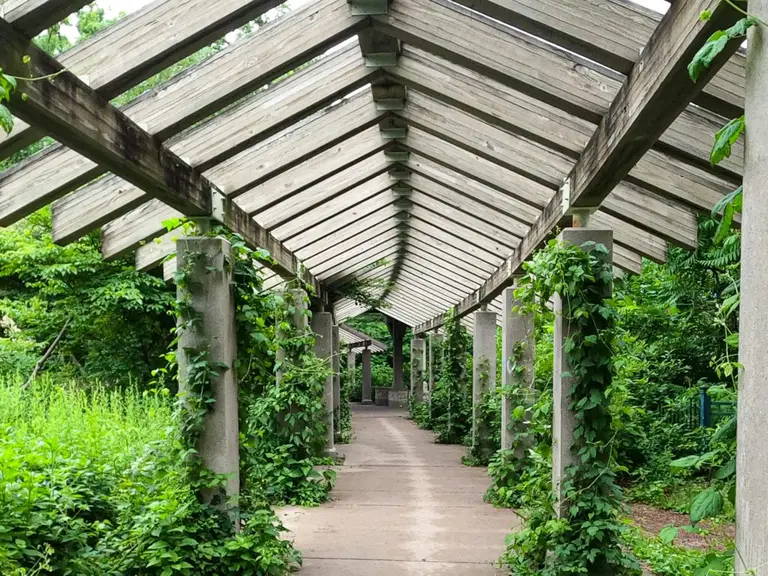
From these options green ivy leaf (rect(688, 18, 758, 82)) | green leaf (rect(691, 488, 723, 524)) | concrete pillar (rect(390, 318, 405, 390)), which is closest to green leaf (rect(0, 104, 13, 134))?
green ivy leaf (rect(688, 18, 758, 82))

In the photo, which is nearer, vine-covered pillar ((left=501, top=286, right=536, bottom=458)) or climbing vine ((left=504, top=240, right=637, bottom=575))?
climbing vine ((left=504, top=240, right=637, bottom=575))

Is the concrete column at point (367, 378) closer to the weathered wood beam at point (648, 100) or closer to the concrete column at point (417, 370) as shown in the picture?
the concrete column at point (417, 370)

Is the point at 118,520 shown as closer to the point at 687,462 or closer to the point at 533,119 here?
the point at 533,119

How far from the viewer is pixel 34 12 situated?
8.84 feet

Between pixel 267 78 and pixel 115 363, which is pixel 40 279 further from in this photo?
pixel 267 78

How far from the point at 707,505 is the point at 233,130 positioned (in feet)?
12.3

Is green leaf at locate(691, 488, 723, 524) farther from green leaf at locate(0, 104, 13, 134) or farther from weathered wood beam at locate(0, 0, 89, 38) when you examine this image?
weathered wood beam at locate(0, 0, 89, 38)

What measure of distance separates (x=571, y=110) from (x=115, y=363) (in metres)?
11.9

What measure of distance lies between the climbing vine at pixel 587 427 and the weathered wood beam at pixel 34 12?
3.21 metres

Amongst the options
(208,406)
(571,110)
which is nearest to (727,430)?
(571,110)

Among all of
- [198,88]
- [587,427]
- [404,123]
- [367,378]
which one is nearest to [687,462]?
[587,427]

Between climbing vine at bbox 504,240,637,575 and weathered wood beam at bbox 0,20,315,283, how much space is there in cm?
239

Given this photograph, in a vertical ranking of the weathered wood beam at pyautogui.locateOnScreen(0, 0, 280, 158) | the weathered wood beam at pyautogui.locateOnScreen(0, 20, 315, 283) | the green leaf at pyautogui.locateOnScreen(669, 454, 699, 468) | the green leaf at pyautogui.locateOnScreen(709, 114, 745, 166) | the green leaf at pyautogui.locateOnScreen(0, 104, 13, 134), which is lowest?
the green leaf at pyautogui.locateOnScreen(669, 454, 699, 468)

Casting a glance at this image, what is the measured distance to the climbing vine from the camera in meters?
4.75
